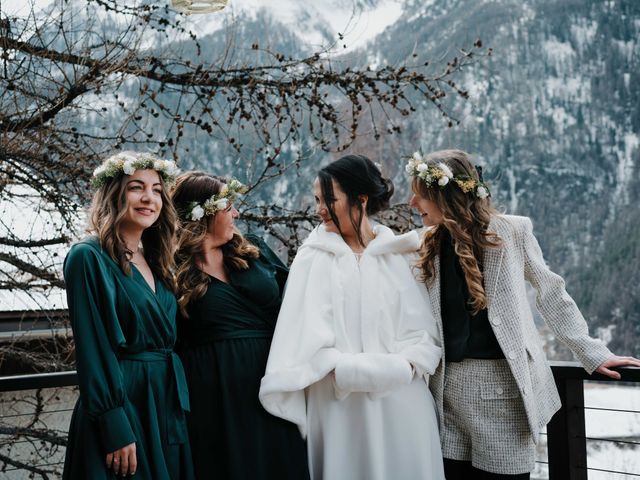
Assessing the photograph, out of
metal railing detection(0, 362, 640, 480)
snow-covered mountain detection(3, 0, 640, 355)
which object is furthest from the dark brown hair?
snow-covered mountain detection(3, 0, 640, 355)

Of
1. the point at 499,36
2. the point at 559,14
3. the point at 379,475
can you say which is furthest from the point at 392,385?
the point at 559,14

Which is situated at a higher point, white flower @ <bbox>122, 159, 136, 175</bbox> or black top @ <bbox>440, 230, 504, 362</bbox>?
white flower @ <bbox>122, 159, 136, 175</bbox>

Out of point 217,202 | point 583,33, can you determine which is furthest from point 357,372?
point 583,33

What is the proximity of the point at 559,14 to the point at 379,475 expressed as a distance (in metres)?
78.9

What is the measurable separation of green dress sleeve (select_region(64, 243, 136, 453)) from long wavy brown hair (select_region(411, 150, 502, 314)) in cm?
121

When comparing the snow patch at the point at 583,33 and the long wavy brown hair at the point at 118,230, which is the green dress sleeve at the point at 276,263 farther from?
the snow patch at the point at 583,33

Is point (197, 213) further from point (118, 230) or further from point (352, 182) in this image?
point (352, 182)

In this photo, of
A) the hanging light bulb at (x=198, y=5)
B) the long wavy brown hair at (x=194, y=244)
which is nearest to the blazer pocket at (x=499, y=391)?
the long wavy brown hair at (x=194, y=244)

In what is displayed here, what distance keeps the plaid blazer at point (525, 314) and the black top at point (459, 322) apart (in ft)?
0.12

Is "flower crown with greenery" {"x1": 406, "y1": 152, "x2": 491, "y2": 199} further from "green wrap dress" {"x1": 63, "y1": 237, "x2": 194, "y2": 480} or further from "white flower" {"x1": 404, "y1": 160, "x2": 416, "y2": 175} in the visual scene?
"green wrap dress" {"x1": 63, "y1": 237, "x2": 194, "y2": 480}

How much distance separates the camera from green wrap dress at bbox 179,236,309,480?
2.62 meters

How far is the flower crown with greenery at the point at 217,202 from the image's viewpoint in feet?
9.37

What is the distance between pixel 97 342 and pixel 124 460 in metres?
0.38

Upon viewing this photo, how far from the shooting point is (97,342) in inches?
89.5
